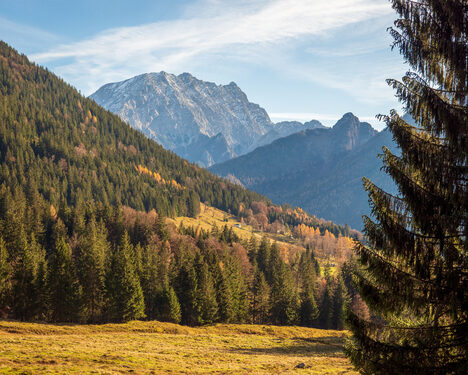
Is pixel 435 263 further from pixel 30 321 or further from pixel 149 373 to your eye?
pixel 30 321

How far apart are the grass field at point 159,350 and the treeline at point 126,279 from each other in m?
5.79

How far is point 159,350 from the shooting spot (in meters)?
50.3

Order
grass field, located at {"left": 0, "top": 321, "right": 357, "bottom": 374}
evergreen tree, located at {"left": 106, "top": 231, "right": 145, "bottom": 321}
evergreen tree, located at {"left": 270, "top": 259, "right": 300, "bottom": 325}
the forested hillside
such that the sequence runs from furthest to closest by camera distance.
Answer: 1. evergreen tree, located at {"left": 270, "top": 259, "right": 300, "bottom": 325}
2. evergreen tree, located at {"left": 106, "top": 231, "right": 145, "bottom": 321}
3. the forested hillside
4. grass field, located at {"left": 0, "top": 321, "right": 357, "bottom": 374}

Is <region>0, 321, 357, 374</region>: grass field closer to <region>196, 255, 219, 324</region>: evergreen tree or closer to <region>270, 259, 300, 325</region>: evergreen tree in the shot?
<region>196, 255, 219, 324</region>: evergreen tree

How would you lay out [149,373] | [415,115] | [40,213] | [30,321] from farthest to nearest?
[40,213] < [30,321] < [149,373] < [415,115]

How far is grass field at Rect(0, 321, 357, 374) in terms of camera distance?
37219mm

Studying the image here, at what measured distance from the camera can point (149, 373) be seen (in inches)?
1443

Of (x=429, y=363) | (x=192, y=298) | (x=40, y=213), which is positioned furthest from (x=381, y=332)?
(x=40, y=213)

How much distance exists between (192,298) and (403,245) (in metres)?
73.9

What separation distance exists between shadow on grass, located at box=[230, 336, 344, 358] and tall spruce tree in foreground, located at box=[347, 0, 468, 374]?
47929 mm

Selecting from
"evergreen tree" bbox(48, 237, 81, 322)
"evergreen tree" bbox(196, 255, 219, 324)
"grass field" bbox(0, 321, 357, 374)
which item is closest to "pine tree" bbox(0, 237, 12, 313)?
"evergreen tree" bbox(48, 237, 81, 322)

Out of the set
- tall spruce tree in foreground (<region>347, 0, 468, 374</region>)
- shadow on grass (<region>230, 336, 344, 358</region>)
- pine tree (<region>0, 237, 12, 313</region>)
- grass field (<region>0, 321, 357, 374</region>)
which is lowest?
shadow on grass (<region>230, 336, 344, 358</region>)

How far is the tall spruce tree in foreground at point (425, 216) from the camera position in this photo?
485 inches

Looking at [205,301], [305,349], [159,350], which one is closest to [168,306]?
[205,301]
